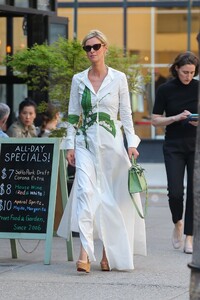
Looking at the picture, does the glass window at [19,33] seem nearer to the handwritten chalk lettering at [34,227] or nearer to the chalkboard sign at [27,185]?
the chalkboard sign at [27,185]

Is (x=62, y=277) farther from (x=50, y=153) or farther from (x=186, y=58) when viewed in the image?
(x=186, y=58)

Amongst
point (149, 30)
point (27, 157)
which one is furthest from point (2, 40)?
point (149, 30)

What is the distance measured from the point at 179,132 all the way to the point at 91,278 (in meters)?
2.11

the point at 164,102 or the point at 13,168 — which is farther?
the point at 164,102

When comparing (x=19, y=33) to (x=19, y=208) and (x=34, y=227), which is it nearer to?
(x=19, y=208)

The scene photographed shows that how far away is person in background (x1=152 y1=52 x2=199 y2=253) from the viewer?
30.8 ft

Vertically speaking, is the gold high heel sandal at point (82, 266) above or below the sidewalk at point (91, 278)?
above

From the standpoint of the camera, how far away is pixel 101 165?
8289 millimetres

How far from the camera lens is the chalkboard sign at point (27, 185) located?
Answer: 8680 mm

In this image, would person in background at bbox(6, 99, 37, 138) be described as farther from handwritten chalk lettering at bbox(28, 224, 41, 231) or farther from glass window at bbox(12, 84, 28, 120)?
glass window at bbox(12, 84, 28, 120)

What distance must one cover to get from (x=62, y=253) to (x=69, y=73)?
2.05m

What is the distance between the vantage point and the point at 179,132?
948 cm

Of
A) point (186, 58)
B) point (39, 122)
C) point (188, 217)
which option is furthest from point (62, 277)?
point (39, 122)

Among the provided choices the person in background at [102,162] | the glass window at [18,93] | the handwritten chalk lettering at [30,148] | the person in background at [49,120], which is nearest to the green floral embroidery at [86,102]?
the person in background at [102,162]
